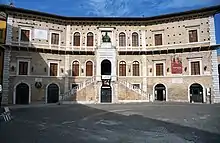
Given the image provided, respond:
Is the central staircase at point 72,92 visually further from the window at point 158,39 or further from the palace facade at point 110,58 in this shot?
the window at point 158,39

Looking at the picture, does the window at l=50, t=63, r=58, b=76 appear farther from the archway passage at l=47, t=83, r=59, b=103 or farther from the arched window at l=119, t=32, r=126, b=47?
the arched window at l=119, t=32, r=126, b=47

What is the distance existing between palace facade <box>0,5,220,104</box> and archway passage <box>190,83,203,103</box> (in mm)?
48

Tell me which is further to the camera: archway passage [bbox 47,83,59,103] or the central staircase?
archway passage [bbox 47,83,59,103]

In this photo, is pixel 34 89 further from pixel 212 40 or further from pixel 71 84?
pixel 212 40

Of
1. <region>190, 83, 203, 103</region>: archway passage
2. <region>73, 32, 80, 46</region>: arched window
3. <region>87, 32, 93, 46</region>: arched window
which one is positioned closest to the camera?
<region>190, 83, 203, 103</region>: archway passage

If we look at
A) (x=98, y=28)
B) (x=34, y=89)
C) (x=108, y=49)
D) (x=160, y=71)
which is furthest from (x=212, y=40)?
(x=34, y=89)

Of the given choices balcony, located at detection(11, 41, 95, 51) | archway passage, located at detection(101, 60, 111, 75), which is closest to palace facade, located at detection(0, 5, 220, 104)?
archway passage, located at detection(101, 60, 111, 75)

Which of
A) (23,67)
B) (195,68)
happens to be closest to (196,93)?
(195,68)

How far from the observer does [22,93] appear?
26.0 meters

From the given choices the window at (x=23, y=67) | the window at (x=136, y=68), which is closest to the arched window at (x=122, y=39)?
the window at (x=136, y=68)

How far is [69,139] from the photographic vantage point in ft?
24.8

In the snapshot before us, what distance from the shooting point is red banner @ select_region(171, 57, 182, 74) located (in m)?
27.2

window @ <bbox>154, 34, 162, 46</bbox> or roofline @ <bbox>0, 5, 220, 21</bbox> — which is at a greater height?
roofline @ <bbox>0, 5, 220, 21</bbox>

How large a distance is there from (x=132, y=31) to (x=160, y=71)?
7.31 m
